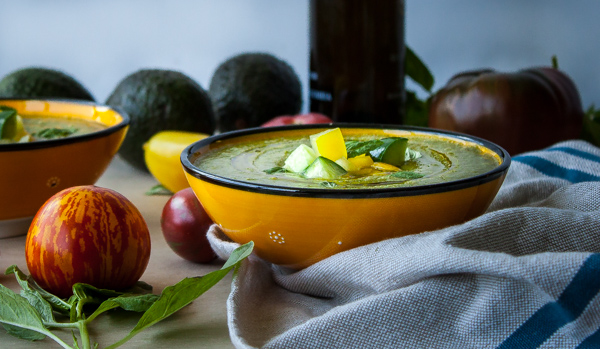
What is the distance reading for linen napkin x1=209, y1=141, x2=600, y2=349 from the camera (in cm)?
58

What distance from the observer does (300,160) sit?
28.7 inches

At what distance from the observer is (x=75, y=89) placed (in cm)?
135

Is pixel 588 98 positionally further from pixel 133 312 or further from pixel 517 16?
pixel 133 312

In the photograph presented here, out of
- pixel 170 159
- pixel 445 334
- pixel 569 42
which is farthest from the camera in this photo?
pixel 569 42

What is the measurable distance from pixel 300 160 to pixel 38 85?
0.79 metres

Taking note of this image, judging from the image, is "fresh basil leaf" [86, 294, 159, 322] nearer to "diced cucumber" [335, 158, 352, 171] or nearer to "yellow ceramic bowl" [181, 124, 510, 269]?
"yellow ceramic bowl" [181, 124, 510, 269]

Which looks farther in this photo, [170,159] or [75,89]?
[75,89]

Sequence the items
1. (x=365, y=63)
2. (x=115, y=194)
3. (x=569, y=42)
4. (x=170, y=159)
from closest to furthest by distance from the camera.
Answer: (x=115, y=194), (x=170, y=159), (x=365, y=63), (x=569, y=42)

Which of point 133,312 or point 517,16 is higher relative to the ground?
point 517,16

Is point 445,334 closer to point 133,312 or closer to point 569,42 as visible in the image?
point 133,312

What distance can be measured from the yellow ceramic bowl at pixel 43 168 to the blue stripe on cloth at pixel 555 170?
0.58 metres

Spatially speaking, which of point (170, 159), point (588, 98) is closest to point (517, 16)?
point (588, 98)

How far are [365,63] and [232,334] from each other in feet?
2.73

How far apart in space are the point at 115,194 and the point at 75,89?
69 centimetres
